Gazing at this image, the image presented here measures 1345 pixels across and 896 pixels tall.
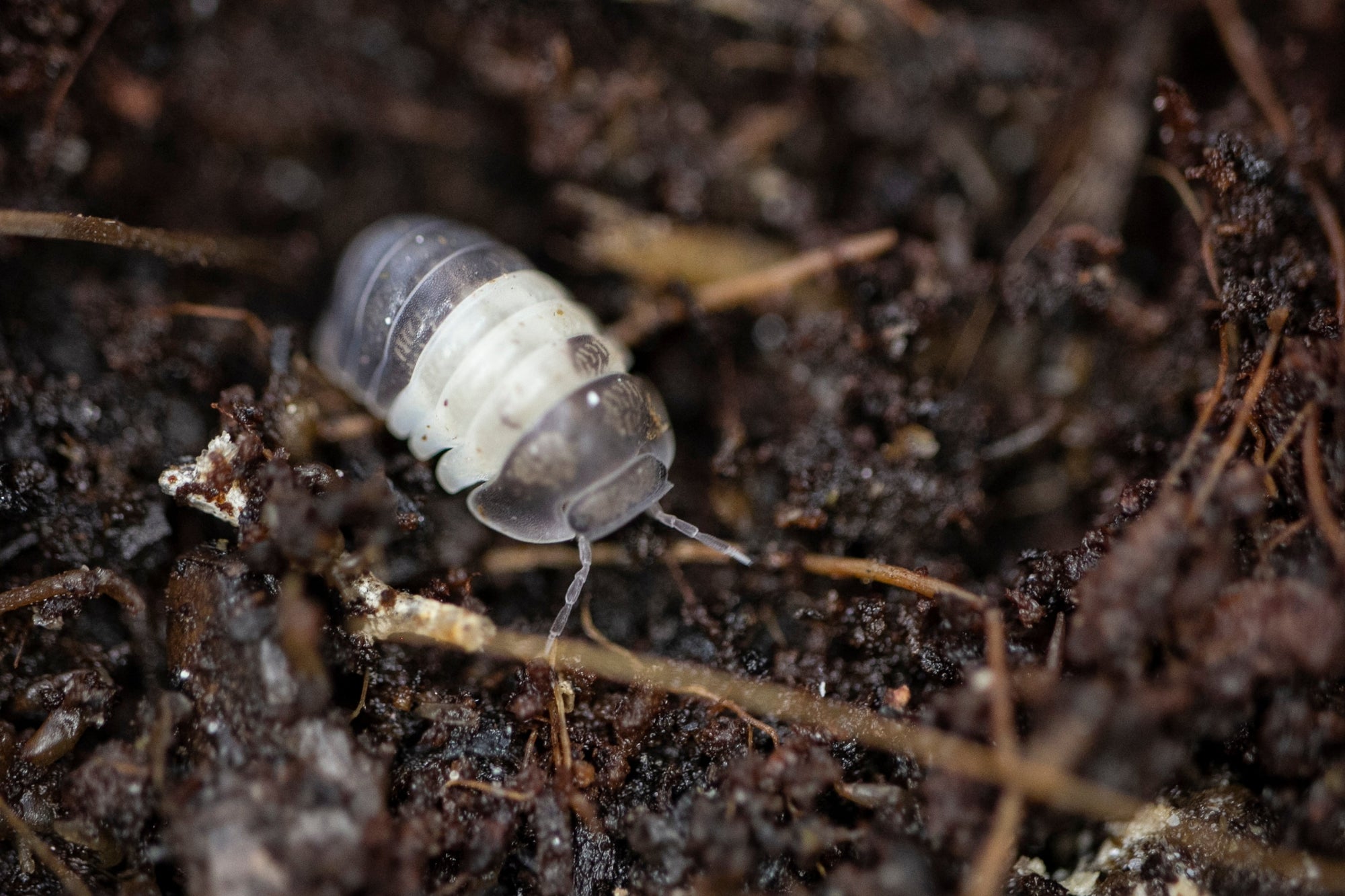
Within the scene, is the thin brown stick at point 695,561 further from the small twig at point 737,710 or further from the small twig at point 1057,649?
the small twig at point 737,710

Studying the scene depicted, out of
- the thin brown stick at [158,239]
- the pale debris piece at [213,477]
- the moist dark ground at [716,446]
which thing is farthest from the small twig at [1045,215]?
the thin brown stick at [158,239]

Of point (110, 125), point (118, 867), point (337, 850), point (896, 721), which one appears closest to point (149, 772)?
point (118, 867)

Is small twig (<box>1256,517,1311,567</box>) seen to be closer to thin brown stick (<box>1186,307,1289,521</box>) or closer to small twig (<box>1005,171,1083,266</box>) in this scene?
thin brown stick (<box>1186,307,1289,521</box>)

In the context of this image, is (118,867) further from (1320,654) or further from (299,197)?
(1320,654)

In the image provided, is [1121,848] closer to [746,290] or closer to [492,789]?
[492,789]

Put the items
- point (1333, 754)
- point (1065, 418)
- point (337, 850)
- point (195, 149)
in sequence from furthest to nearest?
1. point (195, 149)
2. point (1065, 418)
3. point (1333, 754)
4. point (337, 850)

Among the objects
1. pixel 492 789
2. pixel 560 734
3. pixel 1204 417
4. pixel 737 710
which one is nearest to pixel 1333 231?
pixel 1204 417

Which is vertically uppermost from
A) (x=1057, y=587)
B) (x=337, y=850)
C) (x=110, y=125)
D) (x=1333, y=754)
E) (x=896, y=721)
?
(x=1333, y=754)
